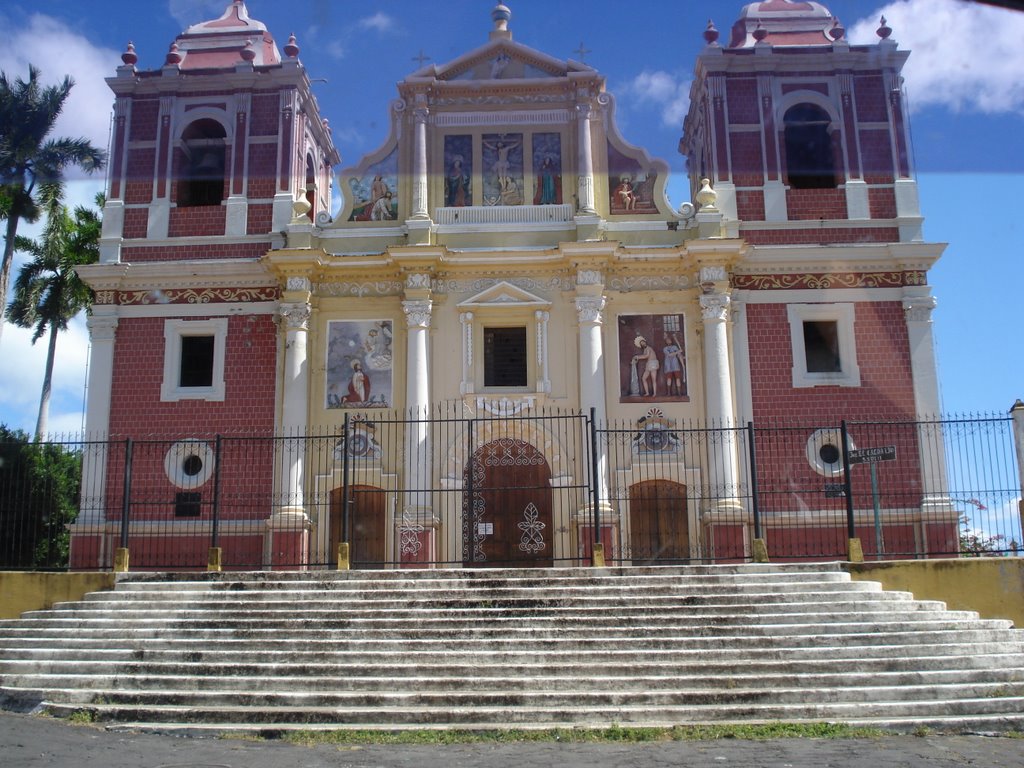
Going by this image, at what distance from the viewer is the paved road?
307 inches

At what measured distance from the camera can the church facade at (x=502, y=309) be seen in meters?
19.5

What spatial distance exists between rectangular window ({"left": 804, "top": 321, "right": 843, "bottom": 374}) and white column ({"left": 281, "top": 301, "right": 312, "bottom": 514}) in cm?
990

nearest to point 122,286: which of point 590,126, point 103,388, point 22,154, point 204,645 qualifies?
point 103,388

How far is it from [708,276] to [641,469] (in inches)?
158

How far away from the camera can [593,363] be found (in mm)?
19906

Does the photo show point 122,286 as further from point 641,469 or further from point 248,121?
point 641,469

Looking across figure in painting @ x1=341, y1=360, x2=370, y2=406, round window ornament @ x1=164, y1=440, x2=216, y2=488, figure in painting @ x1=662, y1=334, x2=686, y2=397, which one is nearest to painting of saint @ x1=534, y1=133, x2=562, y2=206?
figure in painting @ x1=662, y1=334, x2=686, y2=397

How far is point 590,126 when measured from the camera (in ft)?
70.7

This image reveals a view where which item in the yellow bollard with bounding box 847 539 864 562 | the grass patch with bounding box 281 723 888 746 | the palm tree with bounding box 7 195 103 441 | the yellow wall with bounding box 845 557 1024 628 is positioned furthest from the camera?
the palm tree with bounding box 7 195 103 441

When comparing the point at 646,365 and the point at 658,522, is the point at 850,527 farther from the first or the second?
the point at 646,365

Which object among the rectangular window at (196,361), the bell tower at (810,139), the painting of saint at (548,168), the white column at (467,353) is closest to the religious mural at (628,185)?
the painting of saint at (548,168)

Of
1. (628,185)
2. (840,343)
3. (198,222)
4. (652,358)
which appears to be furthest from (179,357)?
(840,343)

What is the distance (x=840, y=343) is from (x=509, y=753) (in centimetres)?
1427

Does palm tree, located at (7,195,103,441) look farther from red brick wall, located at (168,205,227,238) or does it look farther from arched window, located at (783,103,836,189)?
arched window, located at (783,103,836,189)
